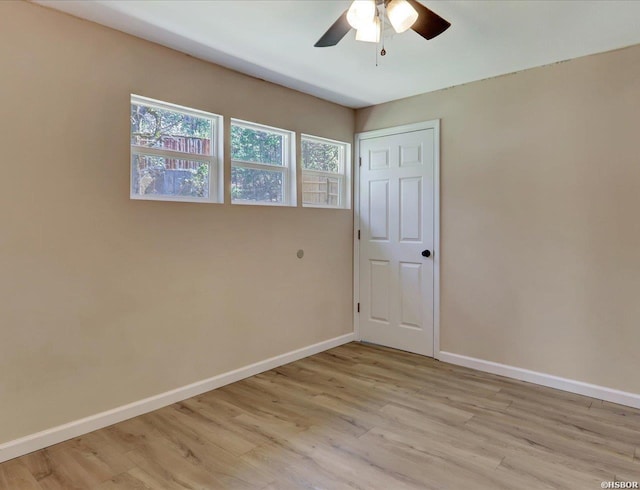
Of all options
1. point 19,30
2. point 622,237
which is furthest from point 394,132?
point 19,30

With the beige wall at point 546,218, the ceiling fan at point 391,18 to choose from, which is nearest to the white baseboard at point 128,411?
the beige wall at point 546,218

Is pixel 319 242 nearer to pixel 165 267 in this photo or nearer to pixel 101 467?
pixel 165 267

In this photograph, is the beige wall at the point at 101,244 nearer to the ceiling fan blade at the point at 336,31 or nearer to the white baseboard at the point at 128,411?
the white baseboard at the point at 128,411

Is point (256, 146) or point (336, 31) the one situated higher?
point (336, 31)

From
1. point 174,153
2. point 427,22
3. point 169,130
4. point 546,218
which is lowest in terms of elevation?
point 546,218

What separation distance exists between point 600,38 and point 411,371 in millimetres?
2844

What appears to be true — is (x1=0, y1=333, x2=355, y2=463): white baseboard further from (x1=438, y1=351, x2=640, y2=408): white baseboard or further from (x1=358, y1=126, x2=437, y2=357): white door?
(x1=438, y1=351, x2=640, y2=408): white baseboard

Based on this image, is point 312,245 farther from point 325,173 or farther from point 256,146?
point 256,146

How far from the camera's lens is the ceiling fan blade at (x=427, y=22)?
6.44ft

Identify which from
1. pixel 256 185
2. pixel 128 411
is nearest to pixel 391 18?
pixel 256 185

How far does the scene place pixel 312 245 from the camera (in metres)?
3.95

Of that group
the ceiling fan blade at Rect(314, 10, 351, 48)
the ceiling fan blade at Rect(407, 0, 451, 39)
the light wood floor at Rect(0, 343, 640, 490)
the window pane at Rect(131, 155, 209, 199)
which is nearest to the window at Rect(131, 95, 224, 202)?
the window pane at Rect(131, 155, 209, 199)

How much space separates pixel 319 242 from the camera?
403cm

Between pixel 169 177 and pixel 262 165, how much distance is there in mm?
867
